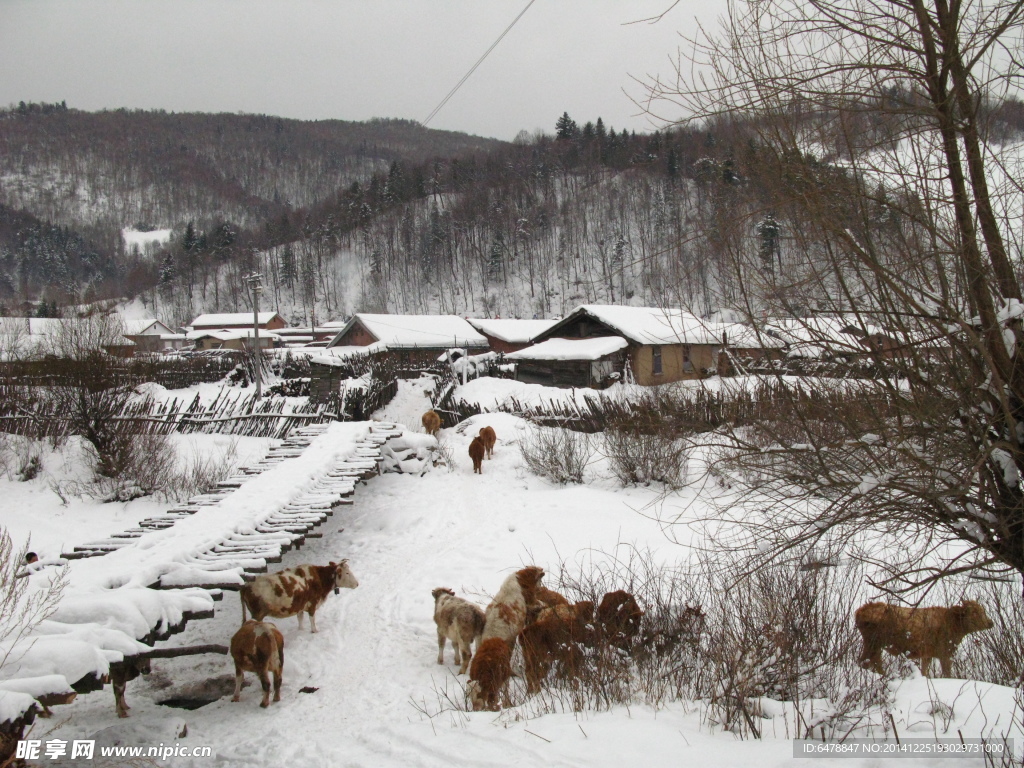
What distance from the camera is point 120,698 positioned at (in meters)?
4.93

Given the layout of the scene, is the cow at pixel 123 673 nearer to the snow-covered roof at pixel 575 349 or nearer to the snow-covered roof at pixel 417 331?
the snow-covered roof at pixel 575 349

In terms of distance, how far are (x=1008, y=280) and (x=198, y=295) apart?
108032mm

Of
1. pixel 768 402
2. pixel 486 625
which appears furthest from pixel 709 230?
pixel 486 625

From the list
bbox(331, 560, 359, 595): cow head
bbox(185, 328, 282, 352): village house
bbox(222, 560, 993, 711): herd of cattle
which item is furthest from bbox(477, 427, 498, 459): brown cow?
bbox(185, 328, 282, 352): village house

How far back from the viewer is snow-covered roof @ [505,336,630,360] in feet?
98.2

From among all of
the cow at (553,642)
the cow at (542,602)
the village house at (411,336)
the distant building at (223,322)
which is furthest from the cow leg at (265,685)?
the distant building at (223,322)

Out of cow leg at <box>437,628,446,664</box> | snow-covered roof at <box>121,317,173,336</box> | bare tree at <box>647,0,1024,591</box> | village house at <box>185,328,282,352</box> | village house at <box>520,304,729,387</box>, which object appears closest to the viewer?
bare tree at <box>647,0,1024,591</box>

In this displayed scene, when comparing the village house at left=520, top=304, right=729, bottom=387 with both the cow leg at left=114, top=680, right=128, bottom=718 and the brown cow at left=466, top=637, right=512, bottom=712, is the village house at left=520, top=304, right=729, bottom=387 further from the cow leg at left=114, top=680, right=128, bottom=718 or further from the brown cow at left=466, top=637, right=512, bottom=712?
the cow leg at left=114, top=680, right=128, bottom=718

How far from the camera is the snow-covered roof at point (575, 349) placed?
29.9m

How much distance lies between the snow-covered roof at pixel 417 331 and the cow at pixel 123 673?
39.3 meters

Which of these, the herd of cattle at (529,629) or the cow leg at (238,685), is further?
the cow leg at (238,685)

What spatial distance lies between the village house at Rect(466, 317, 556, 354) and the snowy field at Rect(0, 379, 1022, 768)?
36.7 m

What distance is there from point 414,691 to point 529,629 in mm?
1169

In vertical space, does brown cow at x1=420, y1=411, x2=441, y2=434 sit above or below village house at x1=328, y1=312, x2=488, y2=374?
below
